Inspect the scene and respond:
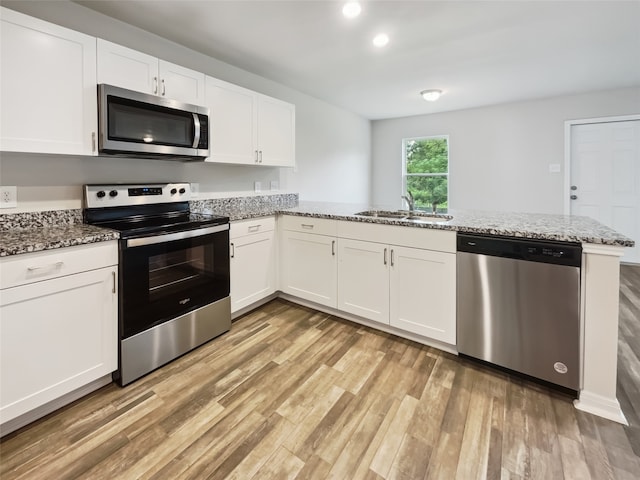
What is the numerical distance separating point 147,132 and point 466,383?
8.29 feet

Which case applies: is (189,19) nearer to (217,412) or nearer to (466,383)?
(217,412)

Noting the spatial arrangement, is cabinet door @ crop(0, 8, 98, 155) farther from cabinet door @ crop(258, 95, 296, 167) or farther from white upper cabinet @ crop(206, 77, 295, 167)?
cabinet door @ crop(258, 95, 296, 167)

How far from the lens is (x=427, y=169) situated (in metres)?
5.75

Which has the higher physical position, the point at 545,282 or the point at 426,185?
the point at 426,185

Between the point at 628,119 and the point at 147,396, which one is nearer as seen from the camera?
the point at 147,396

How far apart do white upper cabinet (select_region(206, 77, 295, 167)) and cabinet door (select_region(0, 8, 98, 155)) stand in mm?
831

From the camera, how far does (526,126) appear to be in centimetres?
471

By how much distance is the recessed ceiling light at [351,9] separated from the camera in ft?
6.89

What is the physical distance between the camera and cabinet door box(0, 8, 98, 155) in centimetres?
159

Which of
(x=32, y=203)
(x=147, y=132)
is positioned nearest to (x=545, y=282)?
(x=147, y=132)

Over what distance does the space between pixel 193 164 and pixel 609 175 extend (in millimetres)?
5230

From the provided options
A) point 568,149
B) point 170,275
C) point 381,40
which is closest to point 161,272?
point 170,275

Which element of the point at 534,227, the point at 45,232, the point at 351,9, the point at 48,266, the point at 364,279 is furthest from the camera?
the point at 364,279

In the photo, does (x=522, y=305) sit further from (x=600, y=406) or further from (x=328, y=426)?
(x=328, y=426)
